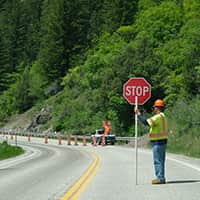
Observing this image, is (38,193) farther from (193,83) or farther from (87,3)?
(87,3)

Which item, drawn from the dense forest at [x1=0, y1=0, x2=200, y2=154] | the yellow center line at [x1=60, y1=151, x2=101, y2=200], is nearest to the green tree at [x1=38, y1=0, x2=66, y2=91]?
the dense forest at [x1=0, y1=0, x2=200, y2=154]

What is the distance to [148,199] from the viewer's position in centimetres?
1001

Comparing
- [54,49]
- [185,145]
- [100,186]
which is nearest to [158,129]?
[100,186]

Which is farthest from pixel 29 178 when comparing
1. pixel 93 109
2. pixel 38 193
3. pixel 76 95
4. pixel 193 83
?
pixel 76 95

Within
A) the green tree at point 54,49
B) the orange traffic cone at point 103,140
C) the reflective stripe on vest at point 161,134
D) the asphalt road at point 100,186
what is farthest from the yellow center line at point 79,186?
the green tree at point 54,49

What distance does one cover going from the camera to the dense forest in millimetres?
51125

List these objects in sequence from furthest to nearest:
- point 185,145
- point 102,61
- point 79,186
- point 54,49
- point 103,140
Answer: point 54,49 < point 102,61 < point 103,140 < point 185,145 < point 79,186

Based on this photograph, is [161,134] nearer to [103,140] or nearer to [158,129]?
[158,129]

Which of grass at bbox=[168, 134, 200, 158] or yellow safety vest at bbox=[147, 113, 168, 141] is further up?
yellow safety vest at bbox=[147, 113, 168, 141]

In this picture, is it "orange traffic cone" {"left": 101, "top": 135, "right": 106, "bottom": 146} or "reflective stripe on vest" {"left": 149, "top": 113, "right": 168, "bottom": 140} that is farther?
"orange traffic cone" {"left": 101, "top": 135, "right": 106, "bottom": 146}

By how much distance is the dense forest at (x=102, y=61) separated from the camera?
51.1 meters

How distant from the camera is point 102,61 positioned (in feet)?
220

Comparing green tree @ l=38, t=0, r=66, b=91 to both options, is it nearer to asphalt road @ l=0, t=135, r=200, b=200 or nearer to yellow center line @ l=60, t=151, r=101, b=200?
asphalt road @ l=0, t=135, r=200, b=200

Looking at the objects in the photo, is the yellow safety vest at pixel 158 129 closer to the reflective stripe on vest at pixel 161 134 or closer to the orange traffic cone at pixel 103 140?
the reflective stripe on vest at pixel 161 134
